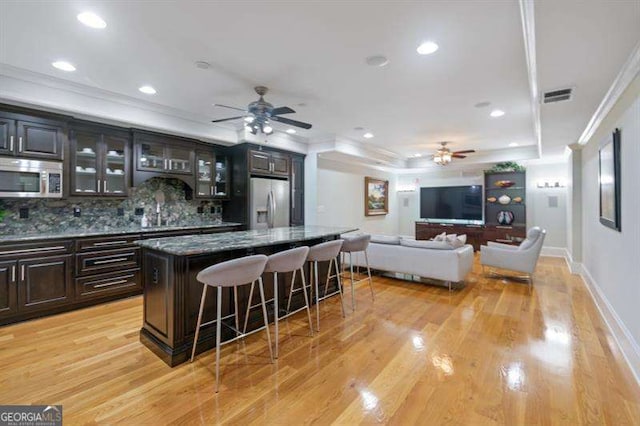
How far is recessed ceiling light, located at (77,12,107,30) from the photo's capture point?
2230 mm

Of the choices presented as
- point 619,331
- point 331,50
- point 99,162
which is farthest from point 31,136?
point 619,331

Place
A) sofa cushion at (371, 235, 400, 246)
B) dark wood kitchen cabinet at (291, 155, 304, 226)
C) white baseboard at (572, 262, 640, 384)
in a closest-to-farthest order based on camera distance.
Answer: white baseboard at (572, 262, 640, 384) → sofa cushion at (371, 235, 400, 246) → dark wood kitchen cabinet at (291, 155, 304, 226)

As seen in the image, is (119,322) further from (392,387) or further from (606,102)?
(606,102)

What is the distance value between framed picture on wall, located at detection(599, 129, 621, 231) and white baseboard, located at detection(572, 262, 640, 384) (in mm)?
940

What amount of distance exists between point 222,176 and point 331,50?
11.7ft

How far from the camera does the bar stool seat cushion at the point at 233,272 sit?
2209 millimetres

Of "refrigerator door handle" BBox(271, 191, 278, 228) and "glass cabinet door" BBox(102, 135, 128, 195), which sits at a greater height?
"glass cabinet door" BBox(102, 135, 128, 195)

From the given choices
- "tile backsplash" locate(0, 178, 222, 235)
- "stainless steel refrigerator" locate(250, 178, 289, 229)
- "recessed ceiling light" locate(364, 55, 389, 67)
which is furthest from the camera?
"stainless steel refrigerator" locate(250, 178, 289, 229)

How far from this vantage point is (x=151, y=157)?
14.9ft

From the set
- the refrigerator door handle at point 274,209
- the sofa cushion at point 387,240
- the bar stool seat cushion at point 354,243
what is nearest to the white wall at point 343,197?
Result: the refrigerator door handle at point 274,209

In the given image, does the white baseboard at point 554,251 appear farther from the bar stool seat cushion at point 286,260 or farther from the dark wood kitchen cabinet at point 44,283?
the dark wood kitchen cabinet at point 44,283

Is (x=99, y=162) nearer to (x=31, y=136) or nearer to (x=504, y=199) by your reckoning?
(x=31, y=136)

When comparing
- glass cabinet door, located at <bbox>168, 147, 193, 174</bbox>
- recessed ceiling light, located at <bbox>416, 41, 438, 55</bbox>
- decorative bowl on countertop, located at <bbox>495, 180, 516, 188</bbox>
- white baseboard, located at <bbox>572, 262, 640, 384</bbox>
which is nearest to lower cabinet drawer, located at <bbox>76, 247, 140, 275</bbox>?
glass cabinet door, located at <bbox>168, 147, 193, 174</bbox>

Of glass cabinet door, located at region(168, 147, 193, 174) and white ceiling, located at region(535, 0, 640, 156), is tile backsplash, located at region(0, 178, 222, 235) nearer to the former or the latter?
glass cabinet door, located at region(168, 147, 193, 174)
